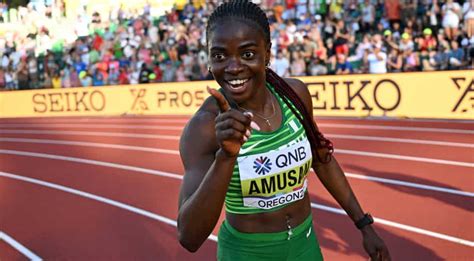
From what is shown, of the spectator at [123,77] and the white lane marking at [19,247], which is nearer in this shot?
the white lane marking at [19,247]

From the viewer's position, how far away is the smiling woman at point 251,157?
1761 mm

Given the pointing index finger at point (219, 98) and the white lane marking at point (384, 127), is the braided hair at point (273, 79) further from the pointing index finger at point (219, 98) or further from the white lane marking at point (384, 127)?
the white lane marking at point (384, 127)

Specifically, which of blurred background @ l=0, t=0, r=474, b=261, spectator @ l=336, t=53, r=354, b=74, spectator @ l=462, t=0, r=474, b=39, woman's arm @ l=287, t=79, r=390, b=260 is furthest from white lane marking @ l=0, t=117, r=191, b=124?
woman's arm @ l=287, t=79, r=390, b=260

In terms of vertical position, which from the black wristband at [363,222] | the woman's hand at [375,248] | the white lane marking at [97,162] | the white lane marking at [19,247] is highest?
the black wristband at [363,222]

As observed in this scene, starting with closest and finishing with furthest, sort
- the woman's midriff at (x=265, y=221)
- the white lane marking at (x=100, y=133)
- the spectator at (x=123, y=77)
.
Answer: the woman's midriff at (x=265, y=221) → the white lane marking at (x=100, y=133) → the spectator at (x=123, y=77)

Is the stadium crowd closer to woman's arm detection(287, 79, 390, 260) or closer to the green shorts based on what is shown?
woman's arm detection(287, 79, 390, 260)

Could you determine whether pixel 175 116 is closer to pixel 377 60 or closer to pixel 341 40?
pixel 341 40

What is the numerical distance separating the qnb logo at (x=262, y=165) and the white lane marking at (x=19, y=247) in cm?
376

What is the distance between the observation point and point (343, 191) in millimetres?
2631

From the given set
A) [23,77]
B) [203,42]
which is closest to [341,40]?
[203,42]

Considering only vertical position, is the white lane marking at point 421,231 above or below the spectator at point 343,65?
below

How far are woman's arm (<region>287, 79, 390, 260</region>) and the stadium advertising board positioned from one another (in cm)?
963

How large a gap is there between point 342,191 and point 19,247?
4.06 meters

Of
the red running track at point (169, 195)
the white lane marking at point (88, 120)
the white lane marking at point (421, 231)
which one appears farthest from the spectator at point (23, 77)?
the white lane marking at point (421, 231)
